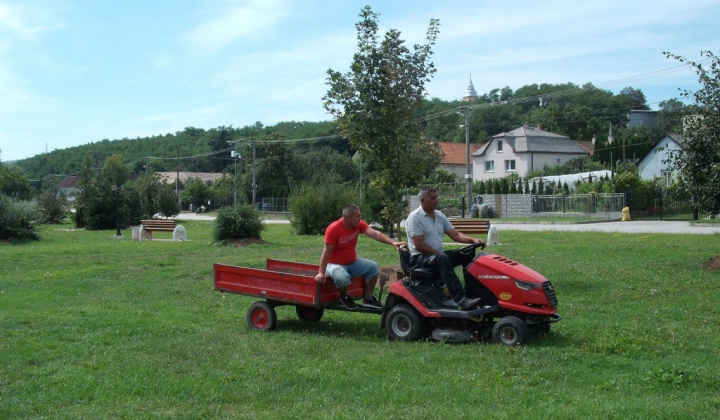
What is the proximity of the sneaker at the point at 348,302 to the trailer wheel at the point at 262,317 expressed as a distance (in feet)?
3.28

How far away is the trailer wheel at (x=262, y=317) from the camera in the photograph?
9242mm

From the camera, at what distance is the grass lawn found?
18.8ft

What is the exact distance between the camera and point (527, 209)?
4834 cm

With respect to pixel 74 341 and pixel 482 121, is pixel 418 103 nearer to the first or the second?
pixel 74 341

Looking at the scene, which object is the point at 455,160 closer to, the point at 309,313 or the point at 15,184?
the point at 15,184

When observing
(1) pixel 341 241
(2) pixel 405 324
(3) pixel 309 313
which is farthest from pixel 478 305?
(3) pixel 309 313

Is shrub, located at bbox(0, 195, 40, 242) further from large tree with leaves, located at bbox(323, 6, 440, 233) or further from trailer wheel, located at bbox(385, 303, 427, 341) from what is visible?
trailer wheel, located at bbox(385, 303, 427, 341)

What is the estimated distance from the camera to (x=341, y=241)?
9.05 metres

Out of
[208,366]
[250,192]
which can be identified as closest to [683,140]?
[208,366]

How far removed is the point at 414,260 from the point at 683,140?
870cm

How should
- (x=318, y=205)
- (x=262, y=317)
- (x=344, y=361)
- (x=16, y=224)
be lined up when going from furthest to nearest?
1. (x=318, y=205)
2. (x=16, y=224)
3. (x=262, y=317)
4. (x=344, y=361)

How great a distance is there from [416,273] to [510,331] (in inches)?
51.2

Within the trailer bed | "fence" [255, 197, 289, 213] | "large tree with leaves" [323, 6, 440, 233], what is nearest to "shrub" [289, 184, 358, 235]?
"large tree with leaves" [323, 6, 440, 233]

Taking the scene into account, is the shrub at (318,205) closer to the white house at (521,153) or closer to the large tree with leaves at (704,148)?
the large tree with leaves at (704,148)
